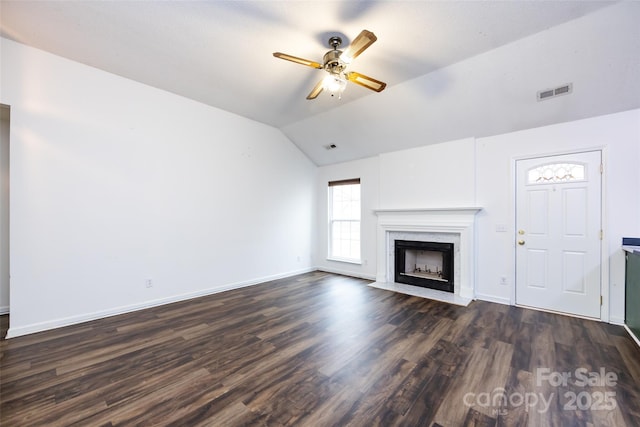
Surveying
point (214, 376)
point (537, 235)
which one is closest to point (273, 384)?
point (214, 376)

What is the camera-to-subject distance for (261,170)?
5.02 m

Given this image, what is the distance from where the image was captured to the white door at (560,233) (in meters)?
3.18

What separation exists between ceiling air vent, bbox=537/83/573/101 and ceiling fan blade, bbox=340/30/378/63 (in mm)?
2484

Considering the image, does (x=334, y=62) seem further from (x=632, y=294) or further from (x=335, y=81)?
(x=632, y=294)

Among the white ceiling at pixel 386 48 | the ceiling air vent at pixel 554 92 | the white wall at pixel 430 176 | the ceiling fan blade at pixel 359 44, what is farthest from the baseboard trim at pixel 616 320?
the ceiling fan blade at pixel 359 44

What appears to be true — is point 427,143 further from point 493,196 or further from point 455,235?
point 455,235

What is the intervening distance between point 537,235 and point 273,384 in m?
3.91

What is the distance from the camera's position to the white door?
10.4ft

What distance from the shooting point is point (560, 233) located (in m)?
3.38

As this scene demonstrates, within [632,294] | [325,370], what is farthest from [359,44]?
[632,294]

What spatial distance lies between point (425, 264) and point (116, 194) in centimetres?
511

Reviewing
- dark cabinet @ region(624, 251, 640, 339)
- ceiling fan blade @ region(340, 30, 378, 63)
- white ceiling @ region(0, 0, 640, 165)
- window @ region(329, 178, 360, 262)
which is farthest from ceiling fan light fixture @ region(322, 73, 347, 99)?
dark cabinet @ region(624, 251, 640, 339)

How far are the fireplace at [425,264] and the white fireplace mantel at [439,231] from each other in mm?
124

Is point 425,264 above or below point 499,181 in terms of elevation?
below
